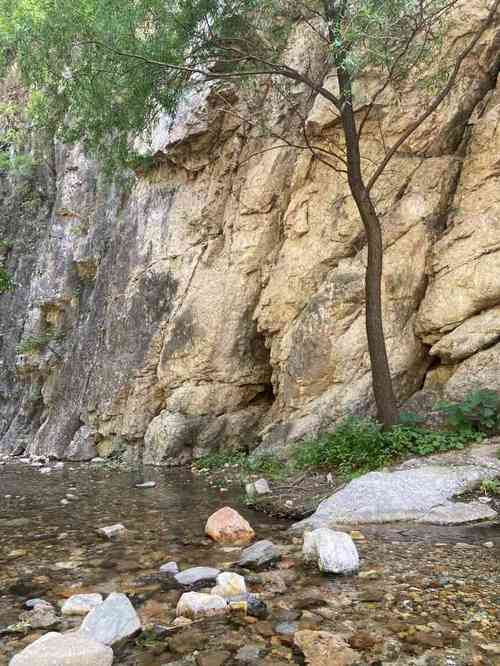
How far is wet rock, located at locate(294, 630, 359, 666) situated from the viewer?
2611 mm

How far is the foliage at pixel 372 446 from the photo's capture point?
23.9 feet

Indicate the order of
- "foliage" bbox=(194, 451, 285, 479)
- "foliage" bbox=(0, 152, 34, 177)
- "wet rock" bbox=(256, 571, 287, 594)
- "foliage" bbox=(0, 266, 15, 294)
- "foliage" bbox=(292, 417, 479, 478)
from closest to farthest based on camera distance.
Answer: "wet rock" bbox=(256, 571, 287, 594) < "foliage" bbox=(292, 417, 479, 478) < "foliage" bbox=(194, 451, 285, 479) < "foliage" bbox=(0, 266, 15, 294) < "foliage" bbox=(0, 152, 34, 177)

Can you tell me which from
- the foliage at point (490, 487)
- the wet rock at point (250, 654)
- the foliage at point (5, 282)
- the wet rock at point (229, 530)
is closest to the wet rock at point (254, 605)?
the wet rock at point (250, 654)

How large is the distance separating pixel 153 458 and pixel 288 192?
7.35 m

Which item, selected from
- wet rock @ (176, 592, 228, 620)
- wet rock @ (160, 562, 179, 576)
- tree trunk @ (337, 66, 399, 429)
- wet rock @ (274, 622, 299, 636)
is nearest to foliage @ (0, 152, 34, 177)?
tree trunk @ (337, 66, 399, 429)

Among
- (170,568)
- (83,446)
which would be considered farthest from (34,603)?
(83,446)

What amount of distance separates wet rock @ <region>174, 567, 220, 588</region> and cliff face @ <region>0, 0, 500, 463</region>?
19.8 feet

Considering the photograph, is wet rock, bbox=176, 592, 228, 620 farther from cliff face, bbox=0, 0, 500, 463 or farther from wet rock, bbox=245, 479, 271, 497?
cliff face, bbox=0, 0, 500, 463

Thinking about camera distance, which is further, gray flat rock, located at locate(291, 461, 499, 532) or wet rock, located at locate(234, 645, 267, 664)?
gray flat rock, located at locate(291, 461, 499, 532)

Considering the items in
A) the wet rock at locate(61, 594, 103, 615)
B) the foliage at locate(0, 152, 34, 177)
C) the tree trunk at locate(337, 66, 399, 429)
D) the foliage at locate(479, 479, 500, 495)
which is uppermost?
the foliage at locate(0, 152, 34, 177)

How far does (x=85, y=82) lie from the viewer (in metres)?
9.14

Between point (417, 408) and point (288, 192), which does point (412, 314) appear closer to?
point (417, 408)

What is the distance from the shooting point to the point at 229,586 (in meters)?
3.48

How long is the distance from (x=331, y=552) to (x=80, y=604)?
5.97 ft
